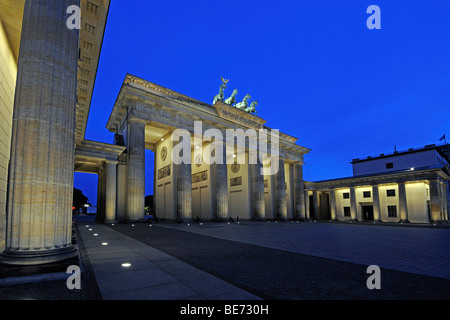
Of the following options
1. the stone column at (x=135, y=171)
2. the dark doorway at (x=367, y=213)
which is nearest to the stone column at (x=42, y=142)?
the stone column at (x=135, y=171)

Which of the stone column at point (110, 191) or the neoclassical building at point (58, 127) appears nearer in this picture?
the neoclassical building at point (58, 127)

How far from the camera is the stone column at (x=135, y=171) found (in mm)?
21953

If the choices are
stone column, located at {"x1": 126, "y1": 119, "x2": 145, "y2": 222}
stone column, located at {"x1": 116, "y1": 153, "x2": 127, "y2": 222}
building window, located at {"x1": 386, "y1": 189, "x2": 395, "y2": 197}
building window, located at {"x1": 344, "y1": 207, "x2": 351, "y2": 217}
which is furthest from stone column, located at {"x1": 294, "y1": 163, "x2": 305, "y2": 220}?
stone column, located at {"x1": 116, "y1": 153, "x2": 127, "y2": 222}

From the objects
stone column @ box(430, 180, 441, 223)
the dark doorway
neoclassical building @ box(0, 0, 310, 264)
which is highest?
neoclassical building @ box(0, 0, 310, 264)

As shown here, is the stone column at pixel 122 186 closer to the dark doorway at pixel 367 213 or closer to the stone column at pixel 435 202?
the stone column at pixel 435 202

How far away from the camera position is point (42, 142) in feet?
17.9

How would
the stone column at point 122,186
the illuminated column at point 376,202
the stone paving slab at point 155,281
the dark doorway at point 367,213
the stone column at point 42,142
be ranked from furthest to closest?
the dark doorway at point 367,213, the illuminated column at point 376,202, the stone column at point 122,186, the stone column at point 42,142, the stone paving slab at point 155,281

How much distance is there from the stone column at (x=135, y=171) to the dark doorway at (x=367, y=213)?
4225 centimetres

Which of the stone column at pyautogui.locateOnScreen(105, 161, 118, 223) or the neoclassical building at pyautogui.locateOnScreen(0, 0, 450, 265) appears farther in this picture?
the stone column at pyautogui.locateOnScreen(105, 161, 118, 223)

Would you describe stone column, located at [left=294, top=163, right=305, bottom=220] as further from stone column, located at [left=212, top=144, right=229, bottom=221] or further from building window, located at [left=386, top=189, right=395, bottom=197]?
stone column, located at [left=212, top=144, right=229, bottom=221]

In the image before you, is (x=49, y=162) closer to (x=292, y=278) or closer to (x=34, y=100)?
(x=34, y=100)

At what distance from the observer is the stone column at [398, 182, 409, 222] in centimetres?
3816

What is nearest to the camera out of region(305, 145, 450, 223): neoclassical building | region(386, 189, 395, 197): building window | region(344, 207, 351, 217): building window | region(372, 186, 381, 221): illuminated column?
region(305, 145, 450, 223): neoclassical building

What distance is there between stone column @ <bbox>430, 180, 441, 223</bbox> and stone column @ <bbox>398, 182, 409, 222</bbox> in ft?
10.8
